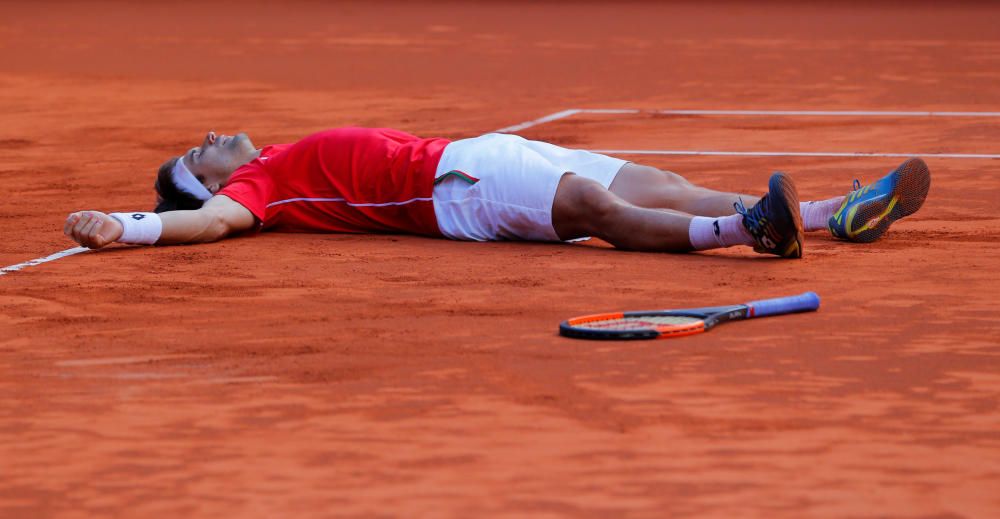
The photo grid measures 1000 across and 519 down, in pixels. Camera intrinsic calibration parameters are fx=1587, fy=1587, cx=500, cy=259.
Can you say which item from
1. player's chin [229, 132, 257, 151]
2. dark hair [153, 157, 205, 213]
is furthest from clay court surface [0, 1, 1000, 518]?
player's chin [229, 132, 257, 151]

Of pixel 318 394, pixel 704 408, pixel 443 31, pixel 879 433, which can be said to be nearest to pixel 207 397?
pixel 318 394

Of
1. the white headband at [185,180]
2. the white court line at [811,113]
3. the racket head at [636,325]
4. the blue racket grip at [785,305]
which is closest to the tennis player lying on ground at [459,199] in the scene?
the white headband at [185,180]

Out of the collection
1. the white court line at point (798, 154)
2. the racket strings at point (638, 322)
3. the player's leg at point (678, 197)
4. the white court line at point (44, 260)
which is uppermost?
the player's leg at point (678, 197)

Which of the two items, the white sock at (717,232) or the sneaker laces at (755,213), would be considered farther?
the white sock at (717,232)

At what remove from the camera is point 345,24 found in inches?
805

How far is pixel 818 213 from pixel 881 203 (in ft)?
0.94

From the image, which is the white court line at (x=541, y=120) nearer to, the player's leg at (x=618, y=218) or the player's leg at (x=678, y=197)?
the player's leg at (x=678, y=197)

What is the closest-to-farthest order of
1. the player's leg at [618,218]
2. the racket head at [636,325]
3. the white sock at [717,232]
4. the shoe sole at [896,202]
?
the racket head at [636,325] < the white sock at [717,232] < the player's leg at [618,218] < the shoe sole at [896,202]

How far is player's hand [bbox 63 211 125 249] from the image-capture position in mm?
5562

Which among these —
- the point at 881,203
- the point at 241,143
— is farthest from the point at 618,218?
the point at 241,143

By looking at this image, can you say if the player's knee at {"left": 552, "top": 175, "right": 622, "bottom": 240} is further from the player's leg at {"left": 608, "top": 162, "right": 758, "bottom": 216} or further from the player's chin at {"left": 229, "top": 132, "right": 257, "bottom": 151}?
the player's chin at {"left": 229, "top": 132, "right": 257, "bottom": 151}

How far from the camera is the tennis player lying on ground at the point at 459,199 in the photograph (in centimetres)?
548

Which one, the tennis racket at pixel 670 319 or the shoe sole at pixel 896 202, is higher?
the shoe sole at pixel 896 202

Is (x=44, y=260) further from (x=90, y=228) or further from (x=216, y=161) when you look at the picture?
(x=216, y=161)
